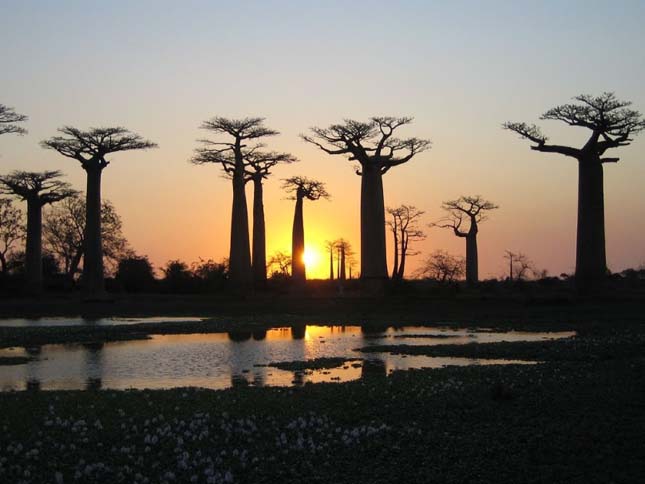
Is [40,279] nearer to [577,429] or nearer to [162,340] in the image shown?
[162,340]

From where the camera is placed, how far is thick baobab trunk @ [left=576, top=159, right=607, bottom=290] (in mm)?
42188

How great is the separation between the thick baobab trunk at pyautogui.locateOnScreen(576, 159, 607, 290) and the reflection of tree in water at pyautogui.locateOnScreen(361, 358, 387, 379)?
25.5 m

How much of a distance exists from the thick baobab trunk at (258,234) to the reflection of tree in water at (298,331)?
108 ft

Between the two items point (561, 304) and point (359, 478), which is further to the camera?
point (561, 304)

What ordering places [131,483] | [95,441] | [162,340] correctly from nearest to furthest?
1. [131,483]
2. [95,441]
3. [162,340]

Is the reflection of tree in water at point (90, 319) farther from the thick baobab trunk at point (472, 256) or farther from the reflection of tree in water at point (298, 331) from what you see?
the thick baobab trunk at point (472, 256)

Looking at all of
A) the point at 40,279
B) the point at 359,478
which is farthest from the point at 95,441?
the point at 40,279

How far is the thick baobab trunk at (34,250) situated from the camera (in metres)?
58.2

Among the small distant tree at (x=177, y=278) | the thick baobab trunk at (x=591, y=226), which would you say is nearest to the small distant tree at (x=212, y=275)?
the small distant tree at (x=177, y=278)

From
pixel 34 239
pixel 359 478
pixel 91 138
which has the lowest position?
pixel 359 478

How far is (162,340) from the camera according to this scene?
86.0 ft

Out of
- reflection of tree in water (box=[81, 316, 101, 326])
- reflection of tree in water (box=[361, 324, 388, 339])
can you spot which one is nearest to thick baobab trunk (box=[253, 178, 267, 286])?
reflection of tree in water (box=[81, 316, 101, 326])

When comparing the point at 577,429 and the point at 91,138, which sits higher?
the point at 91,138

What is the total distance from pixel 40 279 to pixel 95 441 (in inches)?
2071
